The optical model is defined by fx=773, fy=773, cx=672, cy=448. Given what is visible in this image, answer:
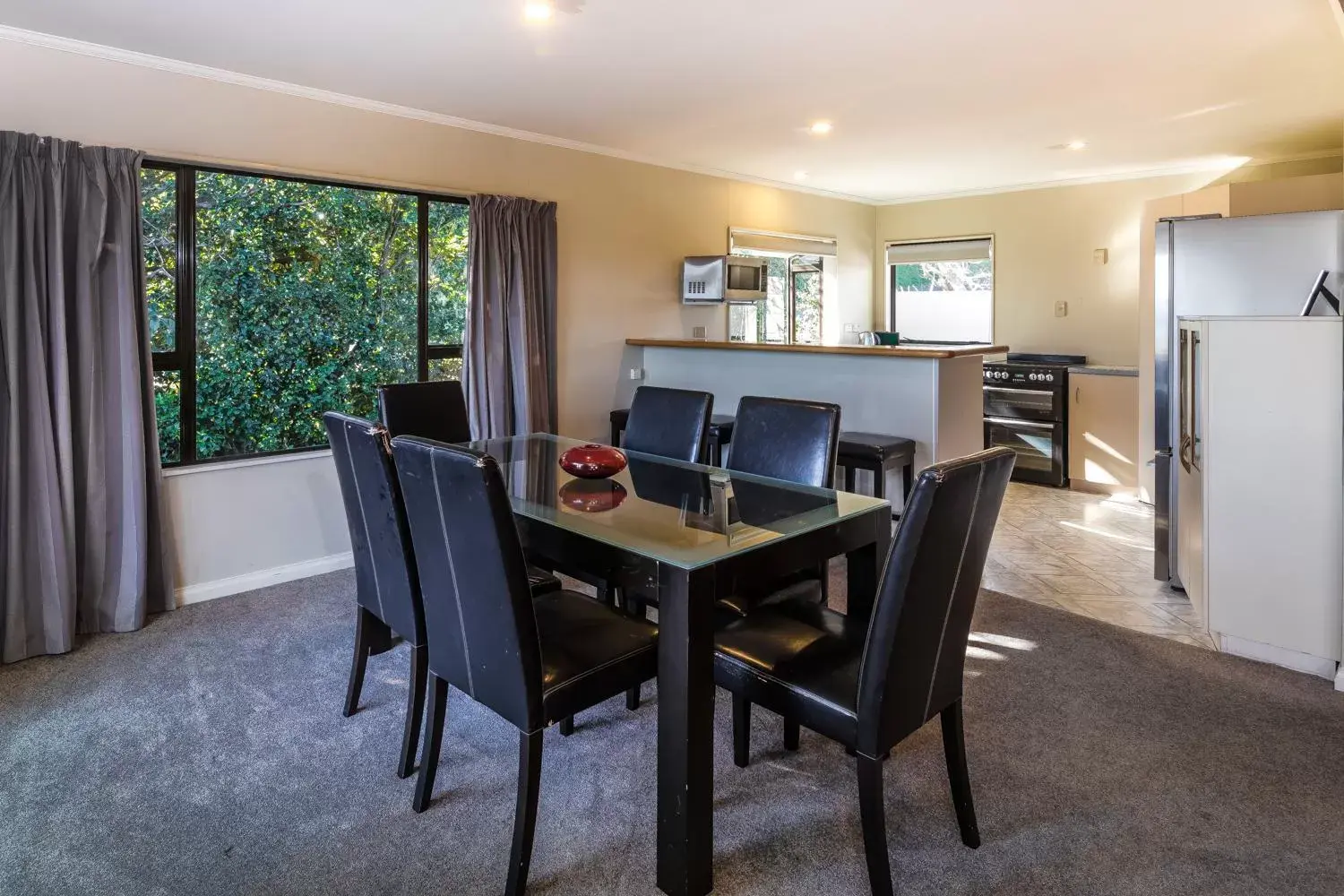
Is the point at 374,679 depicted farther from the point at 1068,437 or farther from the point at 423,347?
the point at 1068,437

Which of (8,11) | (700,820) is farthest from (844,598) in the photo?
(8,11)

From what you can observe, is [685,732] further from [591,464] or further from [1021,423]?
[1021,423]

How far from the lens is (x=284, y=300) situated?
372cm

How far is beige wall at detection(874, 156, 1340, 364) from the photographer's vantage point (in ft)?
18.8

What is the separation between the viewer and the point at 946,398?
392 centimetres

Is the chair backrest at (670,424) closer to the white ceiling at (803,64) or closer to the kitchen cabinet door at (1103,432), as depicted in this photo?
the white ceiling at (803,64)

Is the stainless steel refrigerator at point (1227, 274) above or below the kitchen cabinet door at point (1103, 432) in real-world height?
above

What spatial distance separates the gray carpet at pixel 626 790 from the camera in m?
1.75

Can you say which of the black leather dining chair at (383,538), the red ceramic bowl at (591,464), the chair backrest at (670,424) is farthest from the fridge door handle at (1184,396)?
the black leather dining chair at (383,538)

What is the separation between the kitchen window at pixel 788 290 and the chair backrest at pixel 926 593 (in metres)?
4.50

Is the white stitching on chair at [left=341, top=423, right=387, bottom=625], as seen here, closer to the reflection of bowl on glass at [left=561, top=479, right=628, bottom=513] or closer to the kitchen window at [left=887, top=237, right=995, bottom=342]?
the reflection of bowl on glass at [left=561, top=479, right=628, bottom=513]

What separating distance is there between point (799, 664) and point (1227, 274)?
2.91m

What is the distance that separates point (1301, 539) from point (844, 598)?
5.48 feet

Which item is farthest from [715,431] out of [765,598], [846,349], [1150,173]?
[1150,173]
